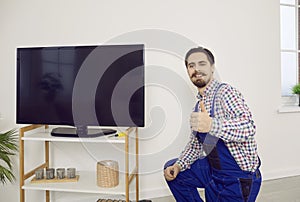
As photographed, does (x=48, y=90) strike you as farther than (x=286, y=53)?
No

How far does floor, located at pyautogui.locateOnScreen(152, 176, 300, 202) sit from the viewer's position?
2635mm

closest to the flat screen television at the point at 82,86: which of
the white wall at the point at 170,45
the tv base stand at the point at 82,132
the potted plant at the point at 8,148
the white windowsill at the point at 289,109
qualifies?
the tv base stand at the point at 82,132

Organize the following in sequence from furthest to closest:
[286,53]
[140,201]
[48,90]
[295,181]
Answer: [286,53]
[295,181]
[140,201]
[48,90]

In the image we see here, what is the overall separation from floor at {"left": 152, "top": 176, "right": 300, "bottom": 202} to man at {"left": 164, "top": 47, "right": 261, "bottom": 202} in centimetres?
67

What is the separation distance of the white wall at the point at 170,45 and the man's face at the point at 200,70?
2.24ft

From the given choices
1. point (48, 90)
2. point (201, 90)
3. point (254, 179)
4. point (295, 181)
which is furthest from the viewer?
point (295, 181)

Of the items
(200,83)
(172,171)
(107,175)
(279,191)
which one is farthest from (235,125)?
(279,191)

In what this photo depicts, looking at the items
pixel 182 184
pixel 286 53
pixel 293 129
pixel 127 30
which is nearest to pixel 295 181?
pixel 293 129

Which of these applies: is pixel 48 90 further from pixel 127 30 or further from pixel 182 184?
pixel 182 184

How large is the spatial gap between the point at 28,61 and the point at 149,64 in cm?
98

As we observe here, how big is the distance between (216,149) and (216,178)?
7.5 inches

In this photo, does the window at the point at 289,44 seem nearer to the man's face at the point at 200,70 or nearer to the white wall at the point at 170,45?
the white wall at the point at 170,45

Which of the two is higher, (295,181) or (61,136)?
(61,136)

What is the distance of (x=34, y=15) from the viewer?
2.54 m
